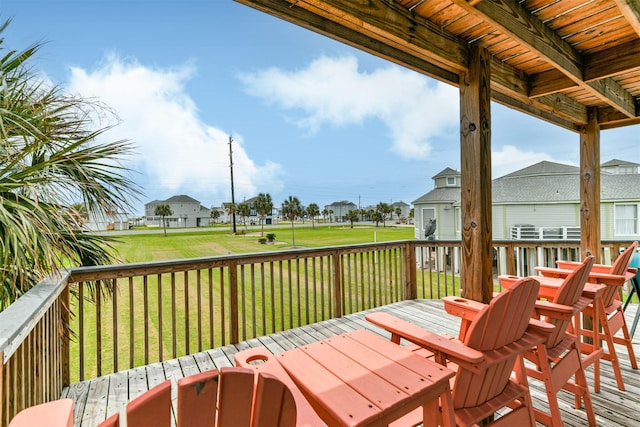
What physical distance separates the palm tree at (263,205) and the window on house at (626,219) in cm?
1870

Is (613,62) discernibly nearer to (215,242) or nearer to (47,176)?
(47,176)

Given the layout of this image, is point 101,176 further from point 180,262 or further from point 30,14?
point 30,14

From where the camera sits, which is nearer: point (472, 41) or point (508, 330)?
point (508, 330)

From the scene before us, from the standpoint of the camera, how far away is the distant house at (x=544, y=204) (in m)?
11.3

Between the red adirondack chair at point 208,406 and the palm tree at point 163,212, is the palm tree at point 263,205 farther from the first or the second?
the red adirondack chair at point 208,406

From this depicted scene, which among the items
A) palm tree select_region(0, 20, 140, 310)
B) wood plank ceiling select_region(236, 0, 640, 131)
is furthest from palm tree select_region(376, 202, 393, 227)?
palm tree select_region(0, 20, 140, 310)


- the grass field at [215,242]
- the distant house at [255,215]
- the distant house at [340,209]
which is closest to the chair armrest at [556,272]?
the grass field at [215,242]

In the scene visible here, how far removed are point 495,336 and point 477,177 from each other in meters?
1.15

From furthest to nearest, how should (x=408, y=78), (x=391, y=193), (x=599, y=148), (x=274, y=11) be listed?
(x=391, y=193)
(x=408, y=78)
(x=599, y=148)
(x=274, y=11)

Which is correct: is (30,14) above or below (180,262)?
above

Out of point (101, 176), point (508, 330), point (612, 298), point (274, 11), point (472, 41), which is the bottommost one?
point (612, 298)

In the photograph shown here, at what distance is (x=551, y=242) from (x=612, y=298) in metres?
1.98

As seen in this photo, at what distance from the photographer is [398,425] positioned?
1.51m

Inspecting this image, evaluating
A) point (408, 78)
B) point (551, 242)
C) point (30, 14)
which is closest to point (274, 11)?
point (551, 242)
